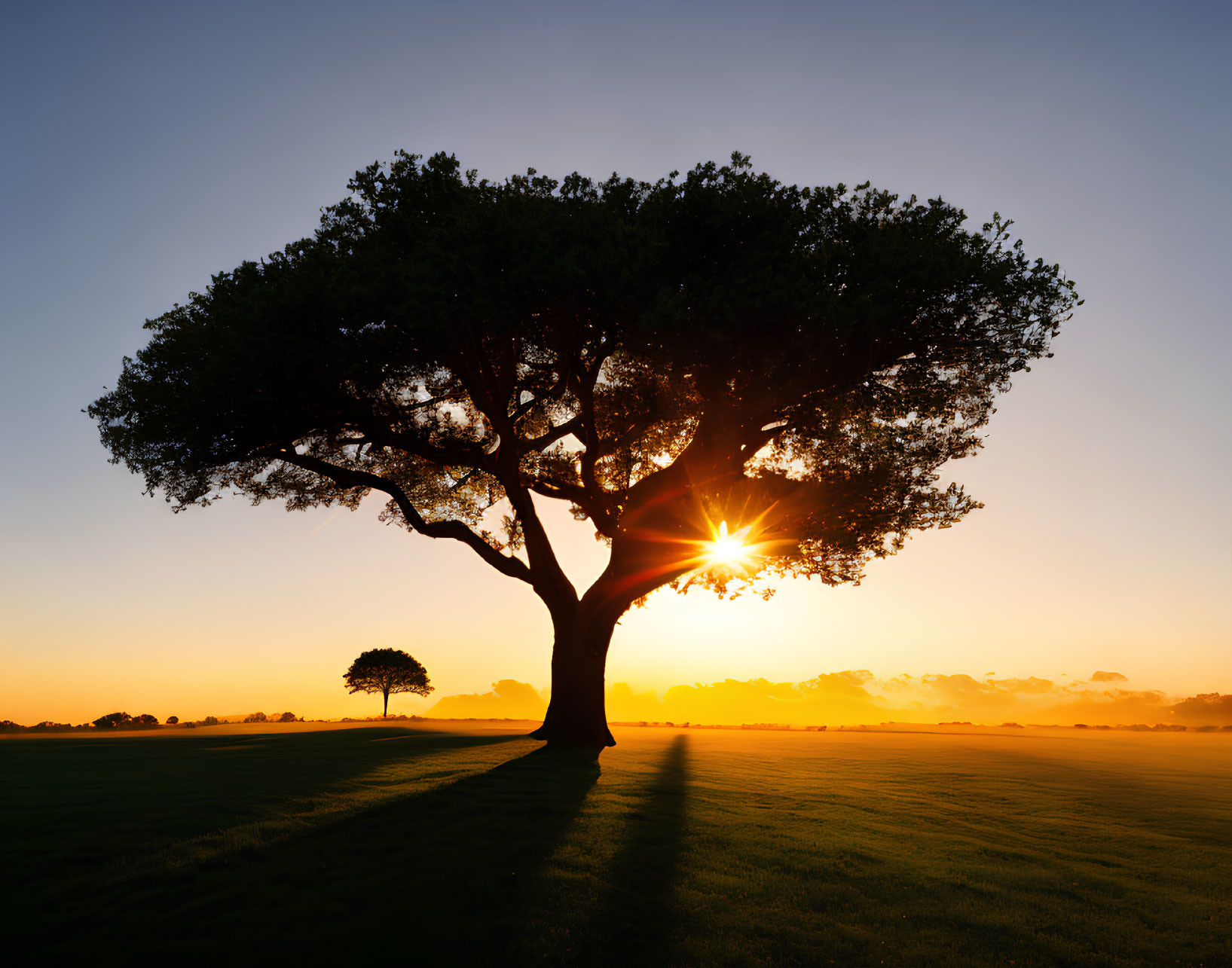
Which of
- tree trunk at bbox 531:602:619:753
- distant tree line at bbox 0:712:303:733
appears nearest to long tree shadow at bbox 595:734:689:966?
tree trunk at bbox 531:602:619:753

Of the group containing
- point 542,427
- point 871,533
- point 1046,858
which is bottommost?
point 1046,858

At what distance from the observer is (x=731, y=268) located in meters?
19.4

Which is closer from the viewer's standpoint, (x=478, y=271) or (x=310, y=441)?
(x=478, y=271)

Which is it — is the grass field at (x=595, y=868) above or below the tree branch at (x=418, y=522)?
below

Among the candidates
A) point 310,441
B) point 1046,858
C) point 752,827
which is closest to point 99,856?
point 752,827

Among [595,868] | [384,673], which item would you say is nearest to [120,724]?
[384,673]

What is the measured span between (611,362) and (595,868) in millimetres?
19378

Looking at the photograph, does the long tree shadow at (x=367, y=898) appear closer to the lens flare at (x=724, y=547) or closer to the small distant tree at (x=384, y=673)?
the lens flare at (x=724, y=547)

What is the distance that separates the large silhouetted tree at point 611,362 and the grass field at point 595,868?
9.66m

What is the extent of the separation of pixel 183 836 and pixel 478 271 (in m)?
14.8

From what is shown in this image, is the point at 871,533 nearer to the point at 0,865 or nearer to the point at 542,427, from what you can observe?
the point at 542,427

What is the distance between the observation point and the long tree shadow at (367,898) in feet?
24.4

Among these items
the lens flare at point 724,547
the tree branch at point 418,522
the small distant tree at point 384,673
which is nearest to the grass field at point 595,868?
the tree branch at point 418,522

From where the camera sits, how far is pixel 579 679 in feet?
81.8
